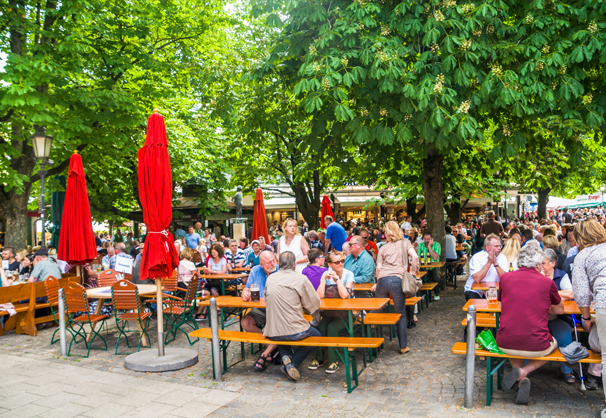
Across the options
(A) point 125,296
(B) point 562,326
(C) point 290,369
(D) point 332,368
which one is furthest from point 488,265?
(A) point 125,296

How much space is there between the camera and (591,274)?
4.52 metres

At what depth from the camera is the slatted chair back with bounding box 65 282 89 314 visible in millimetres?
7277

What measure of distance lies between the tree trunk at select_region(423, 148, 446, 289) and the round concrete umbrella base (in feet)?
22.1

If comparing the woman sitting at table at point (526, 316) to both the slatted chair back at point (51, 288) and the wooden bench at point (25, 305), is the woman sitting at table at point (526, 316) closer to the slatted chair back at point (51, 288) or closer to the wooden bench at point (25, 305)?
the slatted chair back at point (51, 288)

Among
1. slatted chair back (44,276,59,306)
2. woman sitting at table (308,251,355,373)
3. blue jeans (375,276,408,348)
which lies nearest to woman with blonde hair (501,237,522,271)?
blue jeans (375,276,408,348)

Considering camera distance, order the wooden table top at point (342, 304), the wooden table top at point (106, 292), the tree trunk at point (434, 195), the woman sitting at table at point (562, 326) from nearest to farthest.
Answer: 1. the woman sitting at table at point (562, 326)
2. the wooden table top at point (342, 304)
3. the wooden table top at point (106, 292)
4. the tree trunk at point (434, 195)

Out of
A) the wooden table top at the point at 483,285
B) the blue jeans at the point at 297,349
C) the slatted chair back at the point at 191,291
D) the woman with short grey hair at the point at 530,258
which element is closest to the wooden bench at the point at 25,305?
the slatted chair back at the point at 191,291

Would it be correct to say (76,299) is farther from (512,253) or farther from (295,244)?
(512,253)

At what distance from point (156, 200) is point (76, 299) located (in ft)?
7.66

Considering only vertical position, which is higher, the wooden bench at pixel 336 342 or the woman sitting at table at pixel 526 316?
the woman sitting at table at pixel 526 316

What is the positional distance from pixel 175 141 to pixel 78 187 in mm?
8673

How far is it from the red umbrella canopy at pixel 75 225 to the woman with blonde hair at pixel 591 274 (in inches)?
319

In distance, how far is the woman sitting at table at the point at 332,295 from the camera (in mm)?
6094

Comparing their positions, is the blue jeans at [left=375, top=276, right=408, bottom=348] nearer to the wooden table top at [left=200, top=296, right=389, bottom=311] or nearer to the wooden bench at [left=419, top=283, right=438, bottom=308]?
the wooden table top at [left=200, top=296, right=389, bottom=311]
